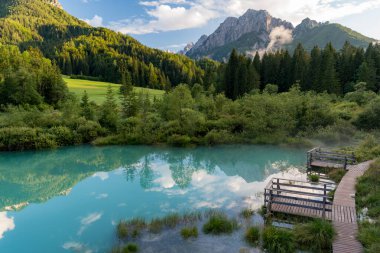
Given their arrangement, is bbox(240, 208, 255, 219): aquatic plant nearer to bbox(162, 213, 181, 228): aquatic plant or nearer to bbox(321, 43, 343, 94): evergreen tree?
bbox(162, 213, 181, 228): aquatic plant

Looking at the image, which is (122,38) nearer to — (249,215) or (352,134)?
(352,134)

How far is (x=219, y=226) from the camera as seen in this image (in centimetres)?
1151

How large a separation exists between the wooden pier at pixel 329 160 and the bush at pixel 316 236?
920 cm

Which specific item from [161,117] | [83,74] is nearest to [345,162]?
[161,117]

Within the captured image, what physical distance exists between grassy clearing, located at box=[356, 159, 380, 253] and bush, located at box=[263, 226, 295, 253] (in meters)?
2.21

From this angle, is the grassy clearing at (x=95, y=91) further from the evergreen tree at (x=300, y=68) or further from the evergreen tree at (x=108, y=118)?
the evergreen tree at (x=300, y=68)

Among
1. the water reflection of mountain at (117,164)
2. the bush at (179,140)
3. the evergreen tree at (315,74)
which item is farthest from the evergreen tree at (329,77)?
the bush at (179,140)

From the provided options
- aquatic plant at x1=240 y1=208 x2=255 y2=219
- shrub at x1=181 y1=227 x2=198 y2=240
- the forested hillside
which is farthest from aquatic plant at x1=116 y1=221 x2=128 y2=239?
the forested hillside

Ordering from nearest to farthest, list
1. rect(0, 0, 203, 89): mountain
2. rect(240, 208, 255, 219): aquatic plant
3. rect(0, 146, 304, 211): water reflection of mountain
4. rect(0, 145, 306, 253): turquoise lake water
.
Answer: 1. rect(0, 145, 306, 253): turquoise lake water
2. rect(240, 208, 255, 219): aquatic plant
3. rect(0, 146, 304, 211): water reflection of mountain
4. rect(0, 0, 203, 89): mountain

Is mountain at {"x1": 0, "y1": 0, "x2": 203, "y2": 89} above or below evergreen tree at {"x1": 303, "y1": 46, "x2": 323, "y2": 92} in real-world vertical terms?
above

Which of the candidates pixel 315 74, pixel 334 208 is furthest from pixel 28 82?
pixel 315 74

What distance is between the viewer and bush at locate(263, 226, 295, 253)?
9.72 metres

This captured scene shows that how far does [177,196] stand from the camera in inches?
642

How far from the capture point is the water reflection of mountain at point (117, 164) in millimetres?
19219
